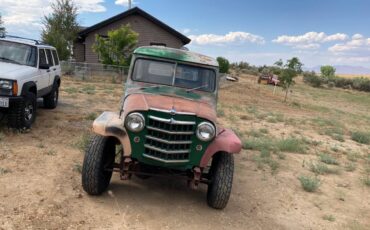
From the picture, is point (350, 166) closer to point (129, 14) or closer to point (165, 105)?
point (165, 105)

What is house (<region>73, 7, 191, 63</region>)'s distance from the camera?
26859 millimetres

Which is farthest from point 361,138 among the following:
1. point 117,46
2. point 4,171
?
point 117,46

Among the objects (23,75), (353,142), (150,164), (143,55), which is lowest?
(353,142)

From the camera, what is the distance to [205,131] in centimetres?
477

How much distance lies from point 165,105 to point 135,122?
1.44 feet

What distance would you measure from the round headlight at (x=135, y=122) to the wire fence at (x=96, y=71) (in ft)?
59.4

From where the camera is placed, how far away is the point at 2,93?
7016 millimetres

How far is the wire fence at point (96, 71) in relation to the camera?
73.5 ft

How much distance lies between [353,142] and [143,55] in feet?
27.7

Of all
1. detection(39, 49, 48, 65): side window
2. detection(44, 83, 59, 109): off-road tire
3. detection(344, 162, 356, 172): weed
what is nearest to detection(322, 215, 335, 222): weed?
detection(344, 162, 356, 172): weed

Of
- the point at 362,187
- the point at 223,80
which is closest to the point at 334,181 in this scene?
the point at 362,187

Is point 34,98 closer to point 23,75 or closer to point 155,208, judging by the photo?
point 23,75

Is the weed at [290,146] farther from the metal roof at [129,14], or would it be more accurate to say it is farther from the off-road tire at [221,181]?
the metal roof at [129,14]

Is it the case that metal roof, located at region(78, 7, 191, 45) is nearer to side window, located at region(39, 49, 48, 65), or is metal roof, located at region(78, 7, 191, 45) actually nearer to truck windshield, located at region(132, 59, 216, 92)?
side window, located at region(39, 49, 48, 65)
